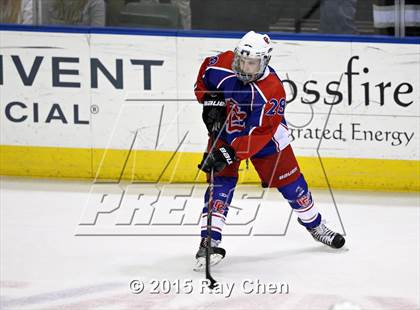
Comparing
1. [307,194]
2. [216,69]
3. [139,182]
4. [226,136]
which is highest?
[216,69]

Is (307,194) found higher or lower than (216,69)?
lower

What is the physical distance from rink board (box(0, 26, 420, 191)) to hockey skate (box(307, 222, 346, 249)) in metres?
1.48

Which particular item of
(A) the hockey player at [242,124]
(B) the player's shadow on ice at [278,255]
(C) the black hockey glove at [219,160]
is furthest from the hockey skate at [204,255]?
(C) the black hockey glove at [219,160]

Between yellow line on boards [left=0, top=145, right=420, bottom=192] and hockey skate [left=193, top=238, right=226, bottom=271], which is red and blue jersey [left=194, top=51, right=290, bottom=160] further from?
yellow line on boards [left=0, top=145, right=420, bottom=192]

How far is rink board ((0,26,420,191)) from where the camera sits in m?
6.39

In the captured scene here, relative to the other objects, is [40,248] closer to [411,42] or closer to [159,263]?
[159,263]

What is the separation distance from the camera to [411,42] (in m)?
6.32

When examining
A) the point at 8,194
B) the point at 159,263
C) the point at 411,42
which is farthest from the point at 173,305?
the point at 411,42

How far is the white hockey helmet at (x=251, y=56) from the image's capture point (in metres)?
4.38

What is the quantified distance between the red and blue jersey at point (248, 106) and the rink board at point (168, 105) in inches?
69.4

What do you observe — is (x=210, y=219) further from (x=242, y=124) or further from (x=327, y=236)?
(x=327, y=236)

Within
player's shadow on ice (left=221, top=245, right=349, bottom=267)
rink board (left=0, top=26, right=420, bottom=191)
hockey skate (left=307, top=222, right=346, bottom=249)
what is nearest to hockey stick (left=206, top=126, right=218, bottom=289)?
player's shadow on ice (left=221, top=245, right=349, bottom=267)

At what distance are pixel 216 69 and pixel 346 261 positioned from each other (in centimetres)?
115

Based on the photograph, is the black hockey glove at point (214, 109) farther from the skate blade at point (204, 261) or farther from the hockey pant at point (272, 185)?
the skate blade at point (204, 261)
